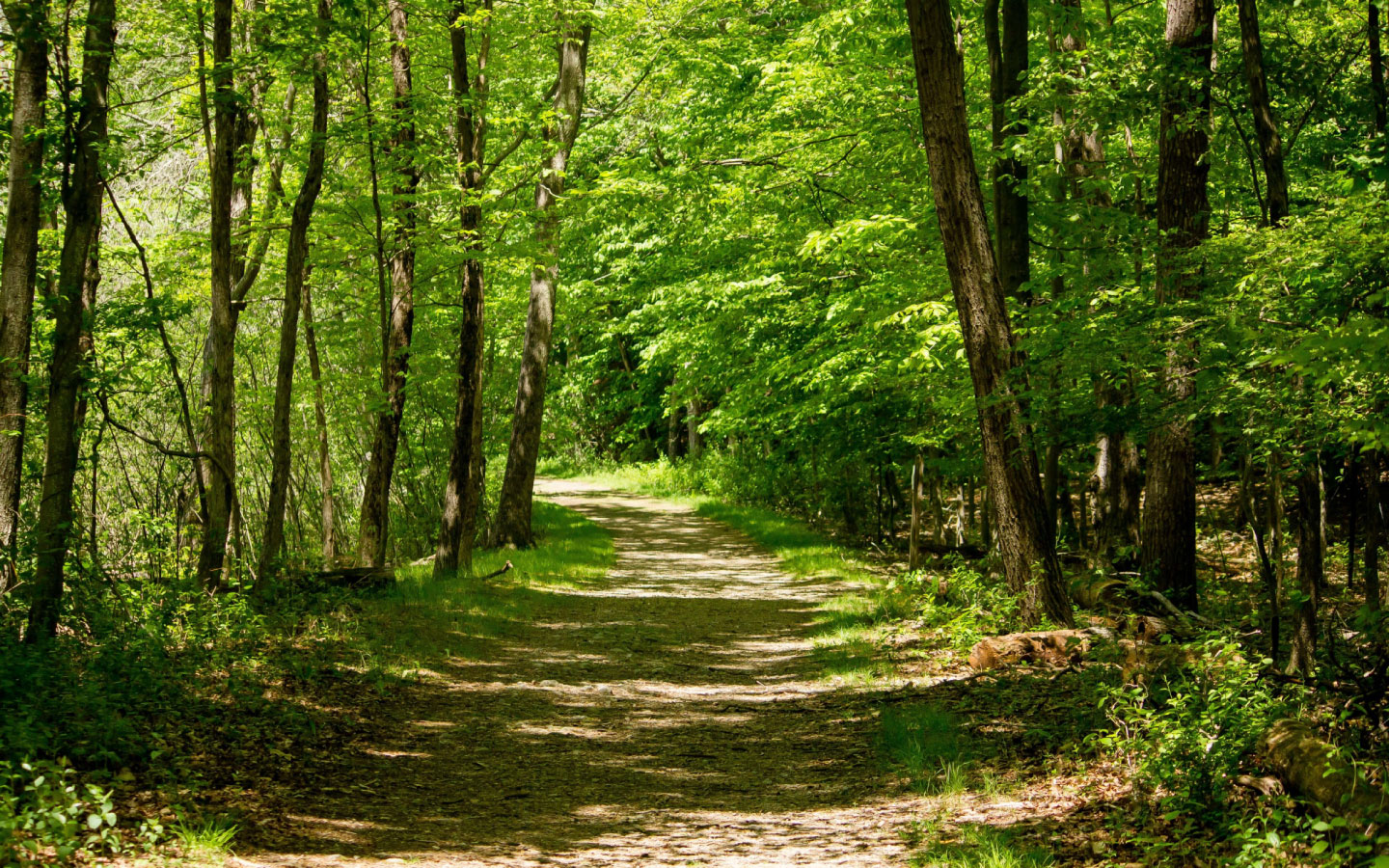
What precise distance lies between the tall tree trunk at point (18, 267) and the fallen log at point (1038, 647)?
22.7 ft

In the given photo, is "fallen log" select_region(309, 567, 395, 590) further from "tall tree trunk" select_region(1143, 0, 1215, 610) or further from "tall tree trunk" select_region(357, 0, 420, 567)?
"tall tree trunk" select_region(1143, 0, 1215, 610)

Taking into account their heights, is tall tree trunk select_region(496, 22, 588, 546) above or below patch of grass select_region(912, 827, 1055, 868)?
above

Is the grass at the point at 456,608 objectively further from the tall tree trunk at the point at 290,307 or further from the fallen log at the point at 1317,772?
the fallen log at the point at 1317,772

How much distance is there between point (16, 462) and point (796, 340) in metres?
12.0

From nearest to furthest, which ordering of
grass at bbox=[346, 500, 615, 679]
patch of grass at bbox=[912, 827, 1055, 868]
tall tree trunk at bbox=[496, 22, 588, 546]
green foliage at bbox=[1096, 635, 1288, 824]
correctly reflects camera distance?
1. patch of grass at bbox=[912, 827, 1055, 868]
2. green foliage at bbox=[1096, 635, 1288, 824]
3. grass at bbox=[346, 500, 615, 679]
4. tall tree trunk at bbox=[496, 22, 588, 546]

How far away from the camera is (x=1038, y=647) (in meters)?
7.74

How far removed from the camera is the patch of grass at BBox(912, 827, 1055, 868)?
4.21 meters

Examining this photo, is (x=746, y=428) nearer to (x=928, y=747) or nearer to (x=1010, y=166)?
(x=1010, y=166)

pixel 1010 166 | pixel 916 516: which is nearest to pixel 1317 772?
pixel 1010 166

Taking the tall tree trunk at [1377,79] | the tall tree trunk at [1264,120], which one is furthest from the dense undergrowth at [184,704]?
the tall tree trunk at [1377,79]

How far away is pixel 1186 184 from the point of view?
28.0 ft

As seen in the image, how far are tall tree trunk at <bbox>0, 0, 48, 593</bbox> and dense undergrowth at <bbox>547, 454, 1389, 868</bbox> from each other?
6.14m

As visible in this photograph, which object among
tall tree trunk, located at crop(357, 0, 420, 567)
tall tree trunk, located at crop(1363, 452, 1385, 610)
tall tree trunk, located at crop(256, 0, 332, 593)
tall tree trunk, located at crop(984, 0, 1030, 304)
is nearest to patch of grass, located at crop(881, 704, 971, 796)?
tall tree trunk, located at crop(1363, 452, 1385, 610)

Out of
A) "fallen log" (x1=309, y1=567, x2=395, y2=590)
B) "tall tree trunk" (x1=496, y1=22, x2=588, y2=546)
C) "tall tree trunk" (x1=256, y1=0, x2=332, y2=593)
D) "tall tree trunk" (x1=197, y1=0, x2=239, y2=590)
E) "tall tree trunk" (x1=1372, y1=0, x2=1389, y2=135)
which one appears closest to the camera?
"tall tree trunk" (x1=1372, y1=0, x2=1389, y2=135)
